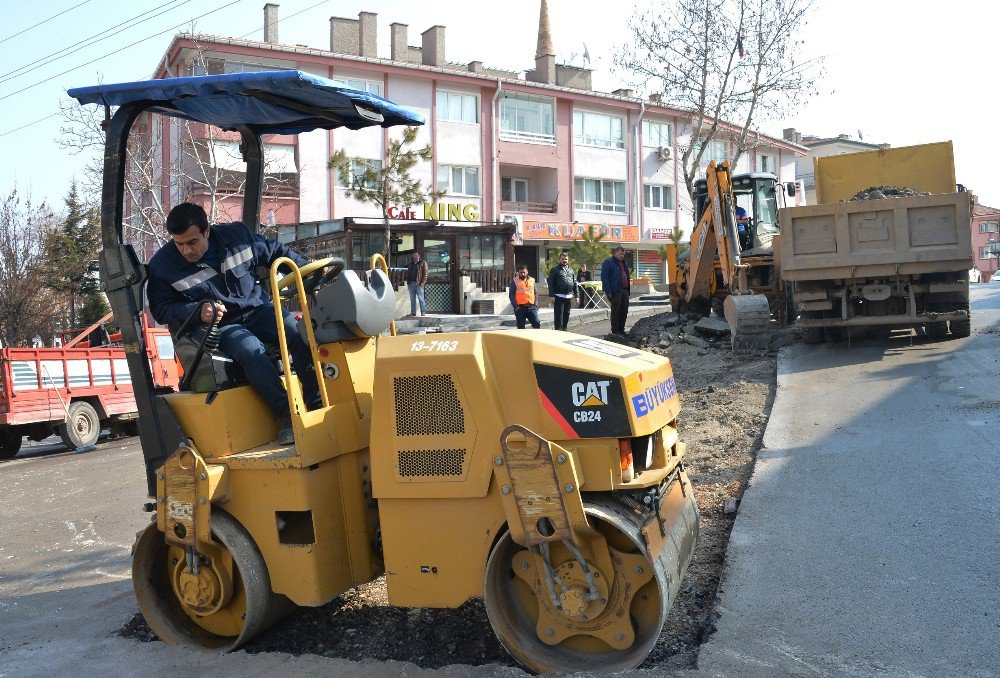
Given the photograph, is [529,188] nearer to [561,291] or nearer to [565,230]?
[565,230]

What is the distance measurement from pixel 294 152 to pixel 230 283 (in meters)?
28.5

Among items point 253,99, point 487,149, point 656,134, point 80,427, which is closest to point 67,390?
point 80,427

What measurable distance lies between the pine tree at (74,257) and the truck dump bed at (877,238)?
73.2 ft

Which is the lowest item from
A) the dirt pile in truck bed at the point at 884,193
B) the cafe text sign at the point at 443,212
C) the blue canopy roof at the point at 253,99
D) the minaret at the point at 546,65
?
the blue canopy roof at the point at 253,99

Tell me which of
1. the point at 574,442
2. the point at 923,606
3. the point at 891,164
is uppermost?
the point at 891,164

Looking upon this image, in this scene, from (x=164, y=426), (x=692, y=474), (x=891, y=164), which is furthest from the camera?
(x=891, y=164)

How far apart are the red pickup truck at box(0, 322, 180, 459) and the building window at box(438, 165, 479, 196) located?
76.0ft

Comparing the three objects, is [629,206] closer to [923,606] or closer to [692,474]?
[692,474]

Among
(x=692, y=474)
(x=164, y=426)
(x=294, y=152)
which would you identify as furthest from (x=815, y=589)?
(x=294, y=152)

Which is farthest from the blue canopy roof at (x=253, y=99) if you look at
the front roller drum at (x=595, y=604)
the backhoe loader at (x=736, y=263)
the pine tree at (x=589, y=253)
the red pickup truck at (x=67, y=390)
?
the pine tree at (x=589, y=253)

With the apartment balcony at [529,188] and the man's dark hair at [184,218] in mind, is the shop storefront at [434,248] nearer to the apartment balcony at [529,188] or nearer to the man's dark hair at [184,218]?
the apartment balcony at [529,188]

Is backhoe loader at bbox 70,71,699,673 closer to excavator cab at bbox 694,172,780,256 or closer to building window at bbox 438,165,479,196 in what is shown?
excavator cab at bbox 694,172,780,256

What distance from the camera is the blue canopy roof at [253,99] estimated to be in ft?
13.6

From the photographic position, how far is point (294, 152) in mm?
31781
